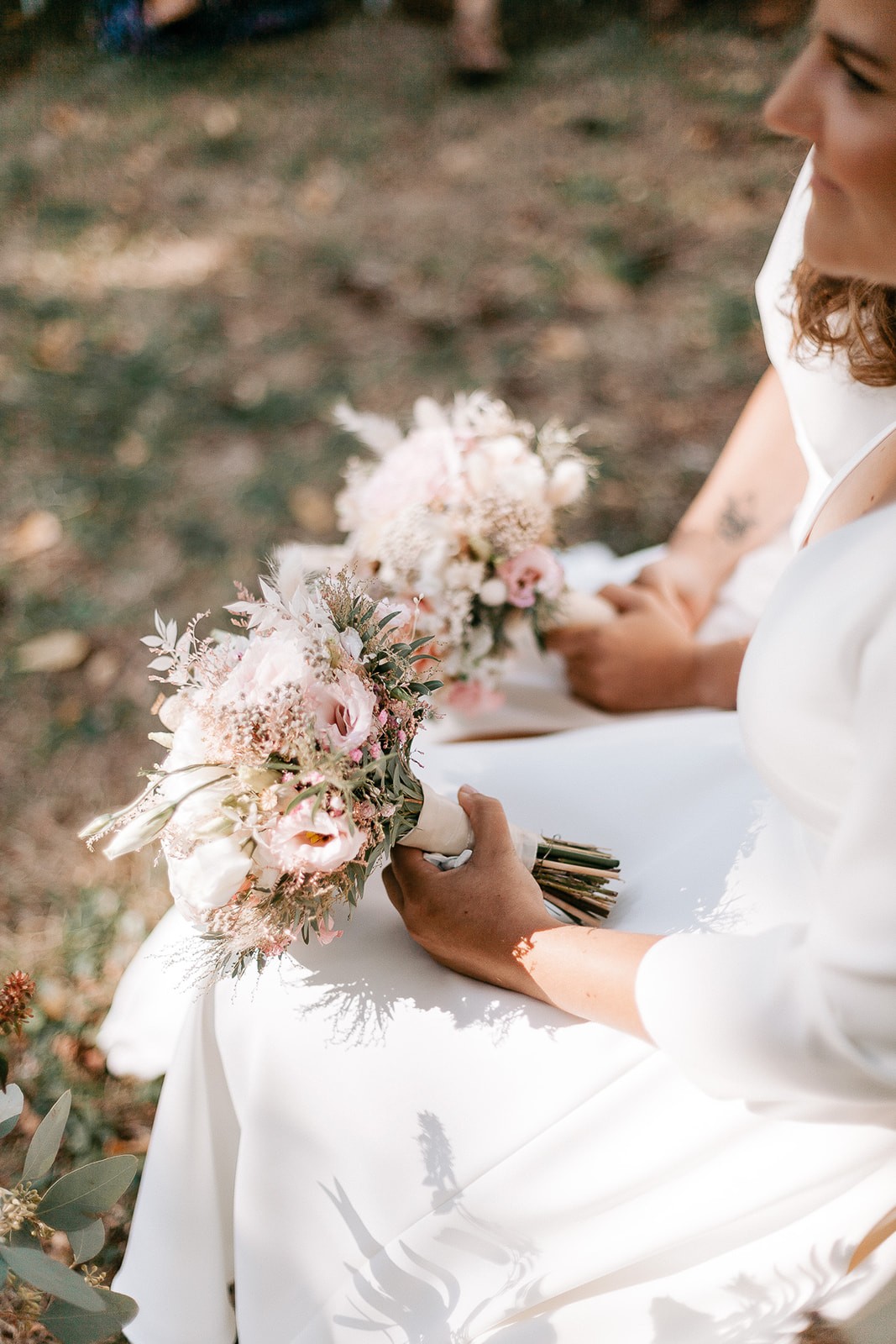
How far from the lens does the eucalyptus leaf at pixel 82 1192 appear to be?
4.07 ft

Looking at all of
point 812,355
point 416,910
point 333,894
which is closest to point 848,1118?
point 416,910

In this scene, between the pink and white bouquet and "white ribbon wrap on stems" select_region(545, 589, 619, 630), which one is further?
"white ribbon wrap on stems" select_region(545, 589, 619, 630)

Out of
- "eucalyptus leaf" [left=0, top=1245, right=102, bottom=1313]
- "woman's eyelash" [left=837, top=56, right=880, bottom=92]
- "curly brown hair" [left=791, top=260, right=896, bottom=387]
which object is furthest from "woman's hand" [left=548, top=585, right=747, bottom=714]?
"eucalyptus leaf" [left=0, top=1245, right=102, bottom=1313]

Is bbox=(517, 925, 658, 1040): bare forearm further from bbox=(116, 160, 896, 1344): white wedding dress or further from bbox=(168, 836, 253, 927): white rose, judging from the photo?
bbox=(168, 836, 253, 927): white rose

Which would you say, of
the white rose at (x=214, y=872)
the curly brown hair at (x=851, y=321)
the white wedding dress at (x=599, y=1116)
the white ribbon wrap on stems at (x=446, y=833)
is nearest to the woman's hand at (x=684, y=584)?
the curly brown hair at (x=851, y=321)

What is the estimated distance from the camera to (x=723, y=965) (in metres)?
1.23

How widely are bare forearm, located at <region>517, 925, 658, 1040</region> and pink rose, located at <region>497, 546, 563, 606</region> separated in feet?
2.22

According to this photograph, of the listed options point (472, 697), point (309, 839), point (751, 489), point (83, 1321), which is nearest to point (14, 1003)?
point (83, 1321)

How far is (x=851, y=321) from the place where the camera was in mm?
1676

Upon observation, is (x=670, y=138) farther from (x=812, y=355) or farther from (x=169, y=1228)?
(x=169, y=1228)

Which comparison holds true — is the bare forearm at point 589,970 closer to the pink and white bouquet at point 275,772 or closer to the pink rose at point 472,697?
the pink and white bouquet at point 275,772

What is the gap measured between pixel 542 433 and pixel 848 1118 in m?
1.30

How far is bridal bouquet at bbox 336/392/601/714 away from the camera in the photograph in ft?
5.93

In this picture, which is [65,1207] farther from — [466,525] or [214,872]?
[466,525]
